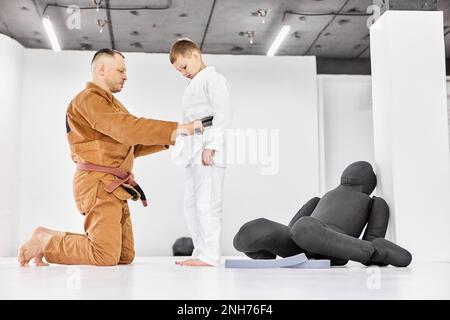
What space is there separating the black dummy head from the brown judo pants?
4.25 ft

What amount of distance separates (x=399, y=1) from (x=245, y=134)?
3357mm

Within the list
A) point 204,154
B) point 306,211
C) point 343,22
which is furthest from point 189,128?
point 343,22

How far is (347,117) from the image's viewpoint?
720cm

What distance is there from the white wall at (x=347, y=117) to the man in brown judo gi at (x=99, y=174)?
469 cm

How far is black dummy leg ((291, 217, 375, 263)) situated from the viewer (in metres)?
2.55

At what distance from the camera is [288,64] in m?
6.89

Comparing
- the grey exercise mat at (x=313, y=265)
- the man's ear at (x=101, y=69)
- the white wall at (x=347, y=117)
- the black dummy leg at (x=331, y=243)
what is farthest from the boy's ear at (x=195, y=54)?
the white wall at (x=347, y=117)

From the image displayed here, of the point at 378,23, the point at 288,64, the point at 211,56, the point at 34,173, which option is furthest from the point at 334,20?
the point at 34,173

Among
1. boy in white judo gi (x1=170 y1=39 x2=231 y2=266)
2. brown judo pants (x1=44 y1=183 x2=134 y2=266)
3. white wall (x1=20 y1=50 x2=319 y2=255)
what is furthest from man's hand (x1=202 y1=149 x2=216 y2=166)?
white wall (x1=20 y1=50 x2=319 y2=255)

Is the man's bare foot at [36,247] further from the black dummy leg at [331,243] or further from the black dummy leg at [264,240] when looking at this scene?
the black dummy leg at [331,243]

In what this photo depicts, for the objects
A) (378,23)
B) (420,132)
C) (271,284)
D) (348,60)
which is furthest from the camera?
(348,60)

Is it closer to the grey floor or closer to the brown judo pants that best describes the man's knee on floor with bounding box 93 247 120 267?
the brown judo pants

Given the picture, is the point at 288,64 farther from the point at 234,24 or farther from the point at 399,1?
the point at 399,1

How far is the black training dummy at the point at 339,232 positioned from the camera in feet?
8.39
